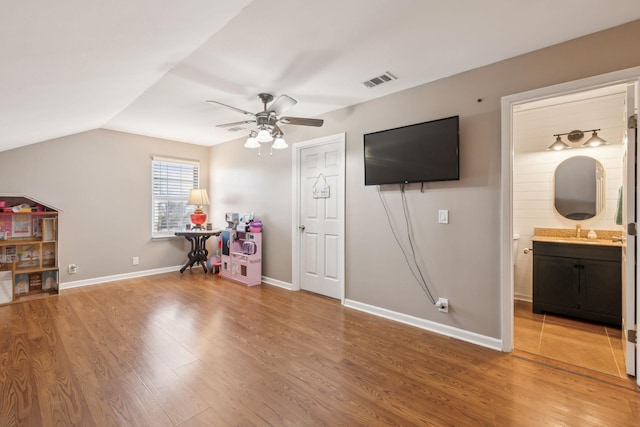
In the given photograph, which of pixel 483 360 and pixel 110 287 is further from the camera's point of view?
pixel 110 287

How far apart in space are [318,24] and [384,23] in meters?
0.45

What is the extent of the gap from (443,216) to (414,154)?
2.23 feet

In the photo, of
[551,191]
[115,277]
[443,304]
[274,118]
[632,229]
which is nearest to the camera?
[632,229]

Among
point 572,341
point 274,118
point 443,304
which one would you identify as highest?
point 274,118

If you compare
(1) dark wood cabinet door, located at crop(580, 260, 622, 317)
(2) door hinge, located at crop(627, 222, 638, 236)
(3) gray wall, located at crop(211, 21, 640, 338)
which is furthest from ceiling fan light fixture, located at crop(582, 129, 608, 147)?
(2) door hinge, located at crop(627, 222, 638, 236)

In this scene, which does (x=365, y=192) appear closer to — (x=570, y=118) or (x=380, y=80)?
(x=380, y=80)

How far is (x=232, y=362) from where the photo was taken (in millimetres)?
2254

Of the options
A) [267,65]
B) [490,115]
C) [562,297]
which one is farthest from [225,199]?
[562,297]

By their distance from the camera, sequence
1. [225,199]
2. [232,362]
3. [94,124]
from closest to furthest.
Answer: [232,362] → [94,124] → [225,199]

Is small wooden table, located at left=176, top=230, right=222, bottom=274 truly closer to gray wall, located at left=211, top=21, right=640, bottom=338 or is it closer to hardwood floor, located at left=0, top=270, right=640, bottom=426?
hardwood floor, located at left=0, top=270, right=640, bottom=426

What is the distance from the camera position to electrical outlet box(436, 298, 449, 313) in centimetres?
275

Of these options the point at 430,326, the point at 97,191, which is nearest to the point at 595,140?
the point at 430,326

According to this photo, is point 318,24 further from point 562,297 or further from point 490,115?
point 562,297

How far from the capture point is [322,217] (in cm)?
397
